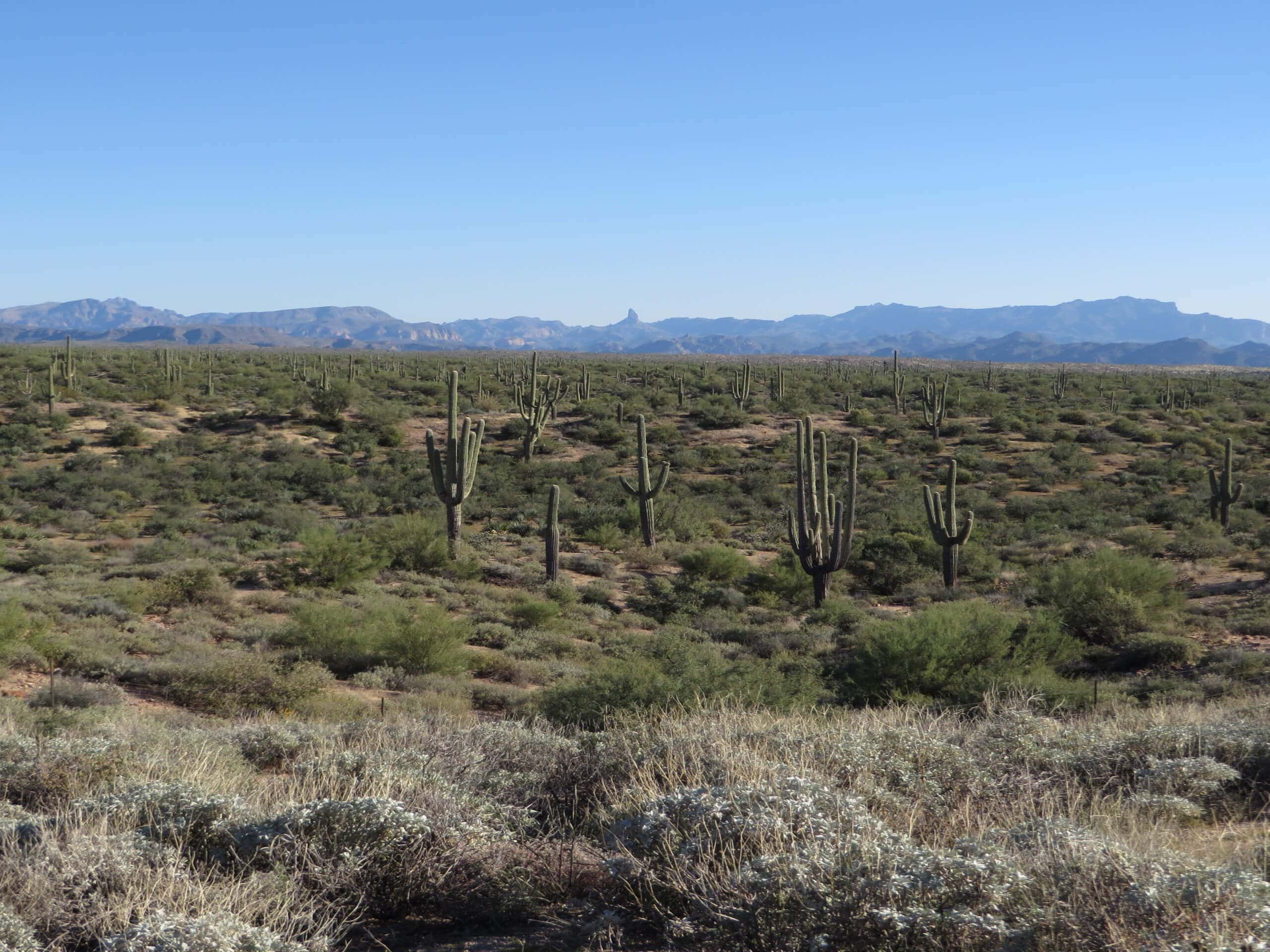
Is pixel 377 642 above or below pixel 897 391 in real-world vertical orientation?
below

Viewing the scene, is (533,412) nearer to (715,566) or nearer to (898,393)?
(715,566)

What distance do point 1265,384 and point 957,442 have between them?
44077mm

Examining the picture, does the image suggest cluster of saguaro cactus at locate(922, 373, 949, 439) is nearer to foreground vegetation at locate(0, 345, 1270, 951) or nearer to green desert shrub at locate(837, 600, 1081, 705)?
foreground vegetation at locate(0, 345, 1270, 951)

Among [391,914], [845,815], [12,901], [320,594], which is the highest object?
[845,815]

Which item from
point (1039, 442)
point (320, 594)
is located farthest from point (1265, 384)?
point (320, 594)

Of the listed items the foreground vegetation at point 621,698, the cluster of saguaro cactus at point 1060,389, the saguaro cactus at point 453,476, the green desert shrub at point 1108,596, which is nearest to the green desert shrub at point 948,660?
the foreground vegetation at point 621,698

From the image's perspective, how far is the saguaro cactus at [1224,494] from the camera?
81.6ft

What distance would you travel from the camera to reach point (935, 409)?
43.2 meters

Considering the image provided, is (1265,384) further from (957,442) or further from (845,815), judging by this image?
(845,815)

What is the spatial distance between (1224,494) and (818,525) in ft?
43.9

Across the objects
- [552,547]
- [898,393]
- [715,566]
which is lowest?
[715,566]

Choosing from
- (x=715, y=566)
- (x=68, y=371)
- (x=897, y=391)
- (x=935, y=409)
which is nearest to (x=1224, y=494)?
(x=715, y=566)

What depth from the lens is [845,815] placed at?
4633 millimetres

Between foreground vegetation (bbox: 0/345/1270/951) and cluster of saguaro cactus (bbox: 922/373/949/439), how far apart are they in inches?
275
